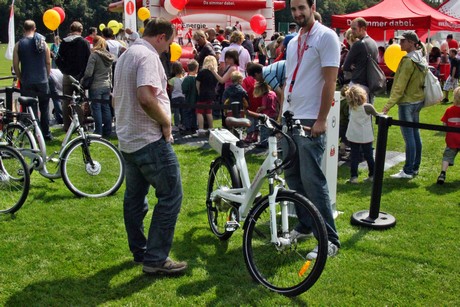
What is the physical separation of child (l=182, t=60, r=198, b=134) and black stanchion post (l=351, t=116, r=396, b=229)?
5.36 metres

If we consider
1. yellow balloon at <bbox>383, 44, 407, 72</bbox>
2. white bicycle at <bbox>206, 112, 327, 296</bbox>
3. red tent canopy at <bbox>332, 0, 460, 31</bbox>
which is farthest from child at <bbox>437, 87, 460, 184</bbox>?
red tent canopy at <bbox>332, 0, 460, 31</bbox>

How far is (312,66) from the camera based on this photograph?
405 cm

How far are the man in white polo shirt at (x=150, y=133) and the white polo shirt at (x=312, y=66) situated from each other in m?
1.01

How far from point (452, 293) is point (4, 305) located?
127 inches

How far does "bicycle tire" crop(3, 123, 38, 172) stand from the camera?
612 cm

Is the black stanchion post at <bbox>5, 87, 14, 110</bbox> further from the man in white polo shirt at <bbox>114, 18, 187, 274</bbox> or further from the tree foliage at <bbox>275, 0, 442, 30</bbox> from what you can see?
the tree foliage at <bbox>275, 0, 442, 30</bbox>

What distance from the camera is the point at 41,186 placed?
257 inches

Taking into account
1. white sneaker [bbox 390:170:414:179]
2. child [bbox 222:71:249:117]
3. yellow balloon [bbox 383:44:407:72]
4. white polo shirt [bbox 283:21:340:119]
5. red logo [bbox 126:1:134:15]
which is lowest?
white sneaker [bbox 390:170:414:179]

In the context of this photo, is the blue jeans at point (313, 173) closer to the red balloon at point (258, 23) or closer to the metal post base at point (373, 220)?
the metal post base at point (373, 220)

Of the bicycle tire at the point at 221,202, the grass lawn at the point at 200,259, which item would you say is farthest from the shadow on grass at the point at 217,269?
the bicycle tire at the point at 221,202

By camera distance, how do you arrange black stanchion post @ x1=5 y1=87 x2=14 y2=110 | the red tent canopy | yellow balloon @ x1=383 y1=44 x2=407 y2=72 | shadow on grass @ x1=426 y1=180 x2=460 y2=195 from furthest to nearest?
the red tent canopy → yellow balloon @ x1=383 y1=44 x2=407 y2=72 → black stanchion post @ x1=5 y1=87 x2=14 y2=110 → shadow on grass @ x1=426 y1=180 x2=460 y2=195

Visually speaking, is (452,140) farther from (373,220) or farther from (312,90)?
(312,90)

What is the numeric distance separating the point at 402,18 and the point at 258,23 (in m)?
4.85

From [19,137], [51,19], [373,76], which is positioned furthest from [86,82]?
[51,19]
